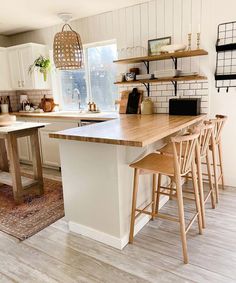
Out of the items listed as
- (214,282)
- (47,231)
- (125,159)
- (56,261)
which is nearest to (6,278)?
(56,261)

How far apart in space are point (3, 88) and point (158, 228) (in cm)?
→ 381

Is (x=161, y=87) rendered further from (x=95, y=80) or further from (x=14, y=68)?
(x=14, y=68)

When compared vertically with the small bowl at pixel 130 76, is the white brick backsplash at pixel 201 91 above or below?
below

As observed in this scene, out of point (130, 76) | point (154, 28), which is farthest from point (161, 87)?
point (154, 28)

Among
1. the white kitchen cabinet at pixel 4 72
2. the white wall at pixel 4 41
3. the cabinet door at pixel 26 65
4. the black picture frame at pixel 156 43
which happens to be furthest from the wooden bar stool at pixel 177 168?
the white wall at pixel 4 41

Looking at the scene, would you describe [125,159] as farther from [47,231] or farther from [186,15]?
[186,15]

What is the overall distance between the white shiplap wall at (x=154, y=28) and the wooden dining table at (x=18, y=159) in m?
1.50

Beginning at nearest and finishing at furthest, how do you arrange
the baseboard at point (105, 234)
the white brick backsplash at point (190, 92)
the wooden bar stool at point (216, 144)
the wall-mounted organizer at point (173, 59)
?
the baseboard at point (105, 234)
the wooden bar stool at point (216, 144)
the wall-mounted organizer at point (173, 59)
the white brick backsplash at point (190, 92)

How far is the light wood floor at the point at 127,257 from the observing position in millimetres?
1737

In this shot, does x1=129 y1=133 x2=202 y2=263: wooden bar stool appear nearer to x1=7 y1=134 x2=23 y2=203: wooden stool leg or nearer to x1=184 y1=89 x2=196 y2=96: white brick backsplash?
x1=184 y1=89 x2=196 y2=96: white brick backsplash

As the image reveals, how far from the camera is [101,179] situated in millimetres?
2008

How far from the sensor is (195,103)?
2.95 m

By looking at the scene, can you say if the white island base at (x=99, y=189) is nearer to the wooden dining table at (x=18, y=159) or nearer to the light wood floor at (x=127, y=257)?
the light wood floor at (x=127, y=257)

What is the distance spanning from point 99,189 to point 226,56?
83.9 inches
